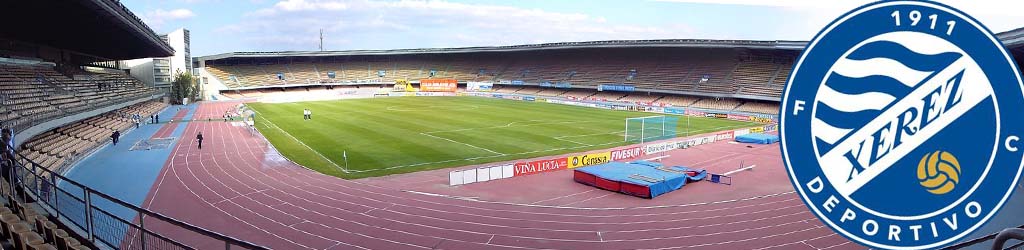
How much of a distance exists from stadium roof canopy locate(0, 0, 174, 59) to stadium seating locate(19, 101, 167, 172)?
5185mm

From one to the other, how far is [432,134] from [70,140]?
17.9m

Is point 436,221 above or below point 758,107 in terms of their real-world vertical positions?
below

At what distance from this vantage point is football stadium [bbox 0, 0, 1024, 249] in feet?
44.8

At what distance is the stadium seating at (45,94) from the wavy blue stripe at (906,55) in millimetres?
24996

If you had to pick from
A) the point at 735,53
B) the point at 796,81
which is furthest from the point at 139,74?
the point at 796,81

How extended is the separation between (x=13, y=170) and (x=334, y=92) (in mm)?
78330

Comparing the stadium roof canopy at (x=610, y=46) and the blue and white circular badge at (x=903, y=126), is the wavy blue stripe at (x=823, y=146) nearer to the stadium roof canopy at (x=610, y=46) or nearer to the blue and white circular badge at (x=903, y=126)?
the blue and white circular badge at (x=903, y=126)

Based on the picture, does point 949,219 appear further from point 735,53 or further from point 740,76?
point 735,53

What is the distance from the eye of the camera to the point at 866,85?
2.60 metres

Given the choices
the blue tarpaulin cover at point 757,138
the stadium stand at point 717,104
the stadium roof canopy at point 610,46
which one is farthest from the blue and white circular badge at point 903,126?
the stadium stand at point 717,104

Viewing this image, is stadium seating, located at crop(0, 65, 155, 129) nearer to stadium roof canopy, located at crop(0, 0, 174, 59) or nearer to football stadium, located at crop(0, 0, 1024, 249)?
football stadium, located at crop(0, 0, 1024, 249)

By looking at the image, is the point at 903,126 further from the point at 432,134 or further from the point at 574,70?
the point at 574,70

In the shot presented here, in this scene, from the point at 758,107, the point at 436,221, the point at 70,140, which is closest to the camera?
the point at 436,221

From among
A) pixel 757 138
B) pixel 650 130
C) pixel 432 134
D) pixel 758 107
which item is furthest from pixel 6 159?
pixel 758 107
